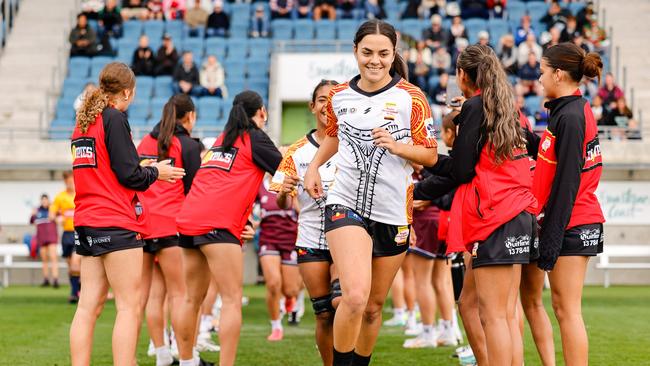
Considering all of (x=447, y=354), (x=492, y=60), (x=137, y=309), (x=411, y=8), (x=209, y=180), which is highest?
(x=411, y=8)

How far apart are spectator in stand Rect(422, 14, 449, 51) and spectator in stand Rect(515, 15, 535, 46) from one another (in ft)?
5.43

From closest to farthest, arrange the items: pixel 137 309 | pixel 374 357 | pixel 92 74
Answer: pixel 137 309, pixel 374 357, pixel 92 74

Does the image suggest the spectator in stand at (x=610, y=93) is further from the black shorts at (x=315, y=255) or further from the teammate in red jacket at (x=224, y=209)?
the black shorts at (x=315, y=255)

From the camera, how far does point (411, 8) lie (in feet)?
83.1

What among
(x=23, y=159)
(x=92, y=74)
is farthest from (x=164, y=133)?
(x=92, y=74)

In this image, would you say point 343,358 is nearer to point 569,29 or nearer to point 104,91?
point 104,91

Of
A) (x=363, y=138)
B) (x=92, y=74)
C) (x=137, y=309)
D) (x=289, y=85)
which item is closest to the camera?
(x=363, y=138)

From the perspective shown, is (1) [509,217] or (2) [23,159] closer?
(1) [509,217]

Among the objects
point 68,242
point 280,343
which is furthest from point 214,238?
point 68,242

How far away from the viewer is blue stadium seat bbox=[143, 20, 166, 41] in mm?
25531

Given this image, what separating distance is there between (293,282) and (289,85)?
11253mm

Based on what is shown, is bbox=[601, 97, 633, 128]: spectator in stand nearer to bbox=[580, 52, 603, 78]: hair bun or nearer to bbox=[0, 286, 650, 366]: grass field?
bbox=[0, 286, 650, 366]: grass field

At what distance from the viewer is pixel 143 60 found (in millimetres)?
23500

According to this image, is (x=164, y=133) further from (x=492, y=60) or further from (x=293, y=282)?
(x=293, y=282)
